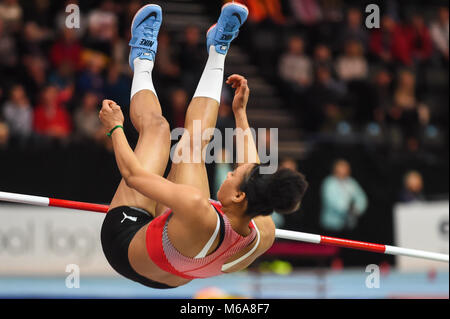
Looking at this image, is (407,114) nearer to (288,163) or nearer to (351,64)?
(351,64)

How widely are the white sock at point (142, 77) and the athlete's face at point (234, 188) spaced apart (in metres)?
0.99

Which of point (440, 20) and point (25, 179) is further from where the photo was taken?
point (440, 20)

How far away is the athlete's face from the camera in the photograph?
4102 millimetres

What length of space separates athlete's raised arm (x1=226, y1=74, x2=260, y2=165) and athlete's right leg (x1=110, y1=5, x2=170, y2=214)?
0.51 meters

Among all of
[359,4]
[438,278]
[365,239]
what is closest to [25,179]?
[365,239]

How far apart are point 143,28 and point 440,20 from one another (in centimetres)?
1042

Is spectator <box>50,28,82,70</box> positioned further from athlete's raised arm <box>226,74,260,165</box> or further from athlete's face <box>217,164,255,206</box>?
athlete's face <box>217,164,255,206</box>

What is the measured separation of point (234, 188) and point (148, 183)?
0.48 metres

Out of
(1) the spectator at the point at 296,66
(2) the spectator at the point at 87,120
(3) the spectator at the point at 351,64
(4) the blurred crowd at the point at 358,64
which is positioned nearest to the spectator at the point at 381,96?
(4) the blurred crowd at the point at 358,64

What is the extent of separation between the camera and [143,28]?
16.6ft

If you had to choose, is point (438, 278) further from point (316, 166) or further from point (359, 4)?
point (359, 4)

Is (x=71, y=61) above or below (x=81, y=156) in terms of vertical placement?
above

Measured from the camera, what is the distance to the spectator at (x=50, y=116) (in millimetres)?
9812

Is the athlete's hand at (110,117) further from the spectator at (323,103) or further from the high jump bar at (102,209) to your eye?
the spectator at (323,103)
